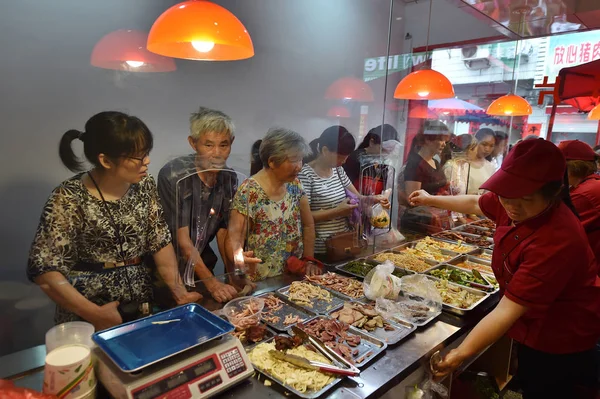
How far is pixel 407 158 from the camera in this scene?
3840mm

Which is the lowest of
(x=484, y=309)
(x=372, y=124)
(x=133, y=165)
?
(x=484, y=309)

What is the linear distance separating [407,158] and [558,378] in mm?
2370

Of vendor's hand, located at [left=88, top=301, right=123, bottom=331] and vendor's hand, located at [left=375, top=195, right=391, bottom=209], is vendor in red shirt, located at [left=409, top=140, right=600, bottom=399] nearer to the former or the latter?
vendor's hand, located at [left=375, top=195, right=391, bottom=209]

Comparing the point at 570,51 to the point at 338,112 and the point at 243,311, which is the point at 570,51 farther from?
the point at 243,311

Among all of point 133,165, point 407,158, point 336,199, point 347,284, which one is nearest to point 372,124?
point 407,158

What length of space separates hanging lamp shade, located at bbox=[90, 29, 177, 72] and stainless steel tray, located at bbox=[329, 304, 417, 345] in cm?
194

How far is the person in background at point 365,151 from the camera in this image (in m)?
3.13

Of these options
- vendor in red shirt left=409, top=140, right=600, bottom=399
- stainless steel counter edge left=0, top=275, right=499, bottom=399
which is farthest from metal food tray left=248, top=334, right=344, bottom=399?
vendor in red shirt left=409, top=140, right=600, bottom=399

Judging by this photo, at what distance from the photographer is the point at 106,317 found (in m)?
1.66

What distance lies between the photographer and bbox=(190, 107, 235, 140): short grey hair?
7.18ft

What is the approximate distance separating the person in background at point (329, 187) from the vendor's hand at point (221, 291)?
92 centimetres

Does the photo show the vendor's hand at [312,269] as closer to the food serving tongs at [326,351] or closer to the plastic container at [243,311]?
the plastic container at [243,311]

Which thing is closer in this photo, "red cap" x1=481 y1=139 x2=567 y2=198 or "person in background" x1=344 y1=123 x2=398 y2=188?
"red cap" x1=481 y1=139 x2=567 y2=198

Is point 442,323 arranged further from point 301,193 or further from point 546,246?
point 301,193
